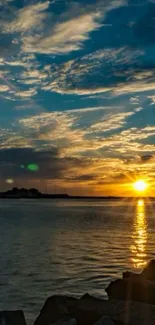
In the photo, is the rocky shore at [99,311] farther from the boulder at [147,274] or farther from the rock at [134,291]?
the boulder at [147,274]

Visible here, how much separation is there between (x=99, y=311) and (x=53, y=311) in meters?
1.77

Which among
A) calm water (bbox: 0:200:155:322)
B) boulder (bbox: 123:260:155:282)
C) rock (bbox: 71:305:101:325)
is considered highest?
boulder (bbox: 123:260:155:282)

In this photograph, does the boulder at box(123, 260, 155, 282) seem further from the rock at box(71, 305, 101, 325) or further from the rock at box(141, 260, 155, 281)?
the rock at box(71, 305, 101, 325)

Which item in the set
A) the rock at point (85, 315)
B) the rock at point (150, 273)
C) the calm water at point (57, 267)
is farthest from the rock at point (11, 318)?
the rock at point (150, 273)

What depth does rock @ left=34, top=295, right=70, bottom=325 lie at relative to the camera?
1431 centimetres

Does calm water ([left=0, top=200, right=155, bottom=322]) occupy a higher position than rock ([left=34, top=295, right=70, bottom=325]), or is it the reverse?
rock ([left=34, top=295, right=70, bottom=325])

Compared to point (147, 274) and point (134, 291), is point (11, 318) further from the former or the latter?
point (147, 274)

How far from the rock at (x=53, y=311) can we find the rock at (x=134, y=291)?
115 inches

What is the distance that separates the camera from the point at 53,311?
48.0ft

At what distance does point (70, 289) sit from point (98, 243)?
23.5 metres

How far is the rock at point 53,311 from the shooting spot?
564 inches

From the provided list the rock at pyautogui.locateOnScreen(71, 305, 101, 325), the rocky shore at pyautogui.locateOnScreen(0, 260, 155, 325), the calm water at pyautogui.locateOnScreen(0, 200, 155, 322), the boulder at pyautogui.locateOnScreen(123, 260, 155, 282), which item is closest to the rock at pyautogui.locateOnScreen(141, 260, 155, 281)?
the boulder at pyautogui.locateOnScreen(123, 260, 155, 282)

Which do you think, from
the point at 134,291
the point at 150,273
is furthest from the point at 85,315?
the point at 150,273

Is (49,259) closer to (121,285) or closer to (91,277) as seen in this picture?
(91,277)
